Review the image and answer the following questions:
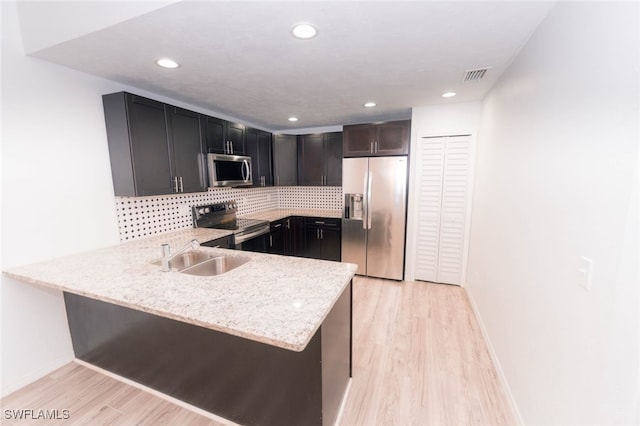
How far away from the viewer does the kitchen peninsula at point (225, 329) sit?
1.23 m

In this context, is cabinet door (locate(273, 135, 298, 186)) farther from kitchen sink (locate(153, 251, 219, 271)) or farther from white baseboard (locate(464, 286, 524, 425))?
white baseboard (locate(464, 286, 524, 425))

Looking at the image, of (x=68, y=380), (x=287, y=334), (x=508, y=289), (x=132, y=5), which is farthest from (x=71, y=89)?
(x=508, y=289)

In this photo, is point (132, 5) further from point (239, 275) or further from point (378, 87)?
point (378, 87)

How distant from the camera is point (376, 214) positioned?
367cm

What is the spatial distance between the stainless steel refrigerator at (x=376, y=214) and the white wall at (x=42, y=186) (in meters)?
2.79

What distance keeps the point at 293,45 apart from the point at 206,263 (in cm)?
174

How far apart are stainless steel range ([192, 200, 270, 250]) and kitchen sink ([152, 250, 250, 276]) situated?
0.79m

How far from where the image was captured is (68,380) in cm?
198

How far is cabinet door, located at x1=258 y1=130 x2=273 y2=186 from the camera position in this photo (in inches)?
157

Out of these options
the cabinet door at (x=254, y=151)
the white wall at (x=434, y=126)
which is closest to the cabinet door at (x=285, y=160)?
the cabinet door at (x=254, y=151)

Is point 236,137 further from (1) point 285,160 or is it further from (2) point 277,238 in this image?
(2) point 277,238

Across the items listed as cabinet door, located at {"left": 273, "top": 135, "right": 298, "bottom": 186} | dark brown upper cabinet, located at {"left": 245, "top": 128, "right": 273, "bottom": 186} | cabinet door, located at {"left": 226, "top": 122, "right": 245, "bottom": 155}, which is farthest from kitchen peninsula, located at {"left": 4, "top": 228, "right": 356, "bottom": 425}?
cabinet door, located at {"left": 273, "top": 135, "right": 298, "bottom": 186}

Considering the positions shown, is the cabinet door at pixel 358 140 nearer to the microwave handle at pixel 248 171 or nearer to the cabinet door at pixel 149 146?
the microwave handle at pixel 248 171

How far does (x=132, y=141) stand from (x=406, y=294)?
3.38 m
